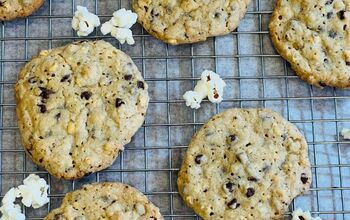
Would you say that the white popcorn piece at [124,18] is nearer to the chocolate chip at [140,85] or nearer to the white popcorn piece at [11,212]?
the chocolate chip at [140,85]

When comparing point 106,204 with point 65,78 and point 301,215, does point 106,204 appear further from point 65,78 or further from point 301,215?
point 301,215

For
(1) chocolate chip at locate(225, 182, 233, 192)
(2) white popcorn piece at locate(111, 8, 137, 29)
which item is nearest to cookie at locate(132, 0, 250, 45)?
(2) white popcorn piece at locate(111, 8, 137, 29)

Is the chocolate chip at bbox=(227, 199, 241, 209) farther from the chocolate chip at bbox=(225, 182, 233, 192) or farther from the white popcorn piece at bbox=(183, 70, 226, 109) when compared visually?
the white popcorn piece at bbox=(183, 70, 226, 109)

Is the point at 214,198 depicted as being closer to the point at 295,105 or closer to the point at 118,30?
the point at 295,105

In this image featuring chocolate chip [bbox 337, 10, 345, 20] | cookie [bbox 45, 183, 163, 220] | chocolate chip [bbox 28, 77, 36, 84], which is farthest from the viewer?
chocolate chip [bbox 337, 10, 345, 20]

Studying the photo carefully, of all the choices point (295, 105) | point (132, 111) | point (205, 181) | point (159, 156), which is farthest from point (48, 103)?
point (295, 105)

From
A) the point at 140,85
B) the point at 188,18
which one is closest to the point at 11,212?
the point at 140,85
